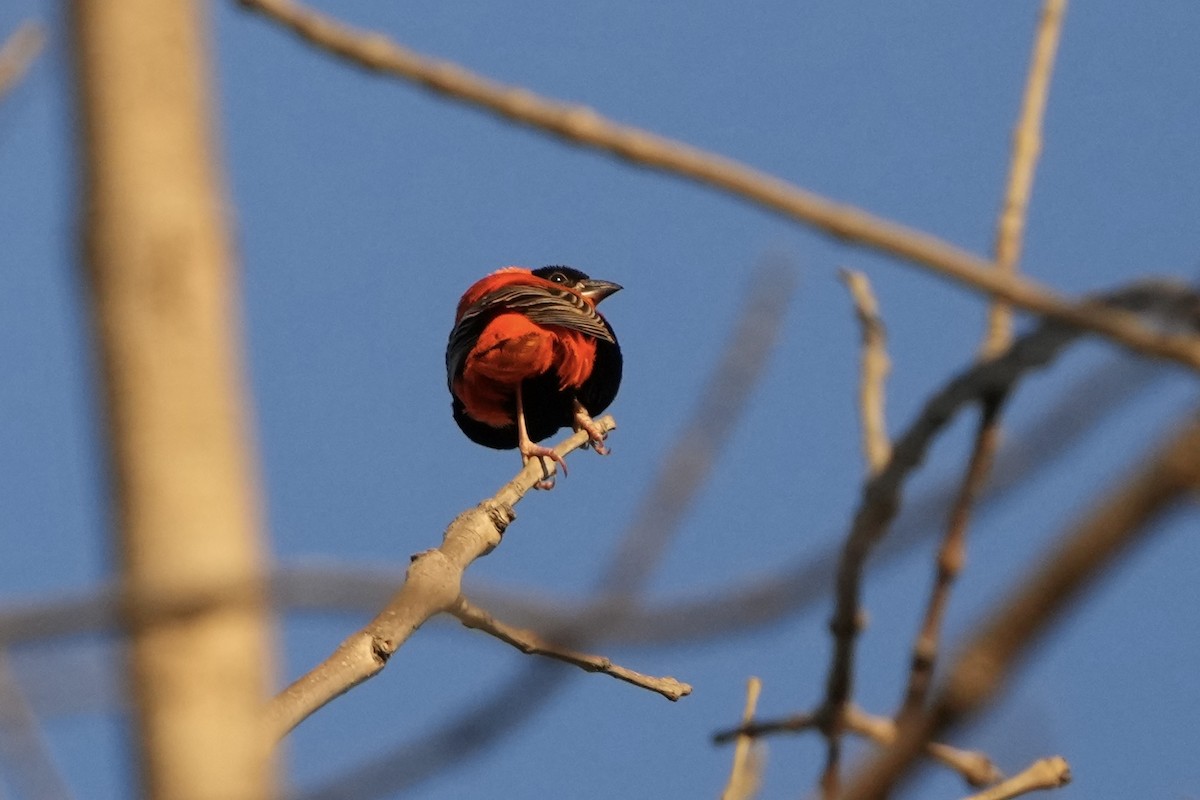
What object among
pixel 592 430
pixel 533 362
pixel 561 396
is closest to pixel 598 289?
pixel 561 396

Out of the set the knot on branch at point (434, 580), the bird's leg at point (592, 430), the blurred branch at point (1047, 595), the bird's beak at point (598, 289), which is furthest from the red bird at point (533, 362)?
the blurred branch at point (1047, 595)

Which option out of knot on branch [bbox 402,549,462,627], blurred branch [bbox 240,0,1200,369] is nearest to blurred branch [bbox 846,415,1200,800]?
blurred branch [bbox 240,0,1200,369]

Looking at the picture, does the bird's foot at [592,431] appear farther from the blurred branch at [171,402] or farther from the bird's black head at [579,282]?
the blurred branch at [171,402]

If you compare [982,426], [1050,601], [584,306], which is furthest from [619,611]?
[584,306]

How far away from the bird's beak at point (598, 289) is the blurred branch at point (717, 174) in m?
7.44

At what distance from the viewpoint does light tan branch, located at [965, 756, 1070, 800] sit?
231 centimetres

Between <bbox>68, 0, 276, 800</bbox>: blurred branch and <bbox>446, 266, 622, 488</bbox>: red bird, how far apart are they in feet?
17.1

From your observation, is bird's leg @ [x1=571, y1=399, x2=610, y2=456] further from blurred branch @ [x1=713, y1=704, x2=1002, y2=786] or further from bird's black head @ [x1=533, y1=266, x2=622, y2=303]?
blurred branch @ [x1=713, y1=704, x2=1002, y2=786]

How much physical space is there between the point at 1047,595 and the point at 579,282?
8153 mm

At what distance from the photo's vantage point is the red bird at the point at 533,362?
22.4 feet

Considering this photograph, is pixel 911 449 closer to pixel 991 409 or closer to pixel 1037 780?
pixel 991 409

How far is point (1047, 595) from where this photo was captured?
1029 millimetres

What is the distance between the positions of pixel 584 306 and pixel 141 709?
632 centimetres

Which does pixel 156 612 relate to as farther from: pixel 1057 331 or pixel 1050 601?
pixel 1057 331
